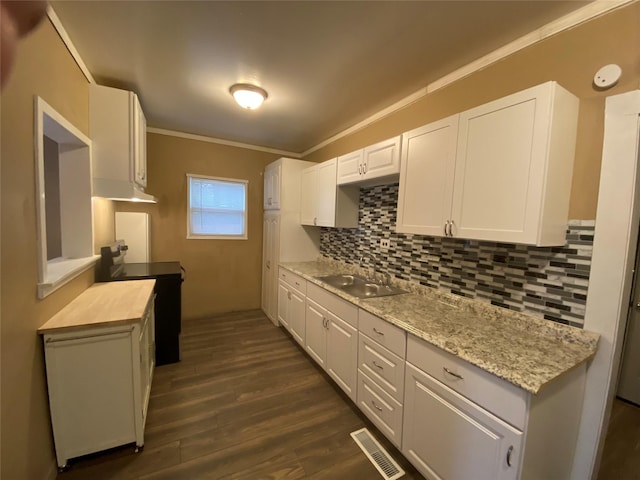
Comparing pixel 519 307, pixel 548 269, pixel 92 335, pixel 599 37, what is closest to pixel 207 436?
pixel 92 335

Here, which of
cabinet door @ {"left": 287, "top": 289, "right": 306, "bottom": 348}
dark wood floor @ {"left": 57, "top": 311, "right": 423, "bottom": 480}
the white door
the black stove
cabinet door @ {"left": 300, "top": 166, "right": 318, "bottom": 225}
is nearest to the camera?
dark wood floor @ {"left": 57, "top": 311, "right": 423, "bottom": 480}

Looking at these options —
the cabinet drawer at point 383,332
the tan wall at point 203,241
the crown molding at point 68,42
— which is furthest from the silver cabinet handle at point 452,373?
the tan wall at point 203,241

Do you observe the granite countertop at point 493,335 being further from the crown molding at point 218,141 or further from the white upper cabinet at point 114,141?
the crown molding at point 218,141

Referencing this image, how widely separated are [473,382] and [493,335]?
13.6 inches

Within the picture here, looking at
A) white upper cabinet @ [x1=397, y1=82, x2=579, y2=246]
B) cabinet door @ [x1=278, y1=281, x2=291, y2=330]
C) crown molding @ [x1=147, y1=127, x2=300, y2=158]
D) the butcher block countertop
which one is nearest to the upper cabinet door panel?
white upper cabinet @ [x1=397, y1=82, x2=579, y2=246]

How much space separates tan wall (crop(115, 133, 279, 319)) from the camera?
11.5 ft

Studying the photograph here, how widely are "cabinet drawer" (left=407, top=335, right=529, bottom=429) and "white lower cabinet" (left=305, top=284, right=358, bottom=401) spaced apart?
0.64 meters

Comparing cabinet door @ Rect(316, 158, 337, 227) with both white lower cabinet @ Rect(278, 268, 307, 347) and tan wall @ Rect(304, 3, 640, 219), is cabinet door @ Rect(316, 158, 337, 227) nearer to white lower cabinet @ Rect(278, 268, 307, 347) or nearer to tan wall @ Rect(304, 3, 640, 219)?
white lower cabinet @ Rect(278, 268, 307, 347)

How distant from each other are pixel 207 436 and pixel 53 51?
2.53 meters

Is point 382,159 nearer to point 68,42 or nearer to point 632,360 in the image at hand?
point 68,42

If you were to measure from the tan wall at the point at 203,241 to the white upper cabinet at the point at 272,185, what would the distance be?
0.23m

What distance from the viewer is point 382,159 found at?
2193 millimetres

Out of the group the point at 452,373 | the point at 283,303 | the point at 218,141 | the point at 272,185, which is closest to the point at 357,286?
the point at 283,303

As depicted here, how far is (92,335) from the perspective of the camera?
148cm
